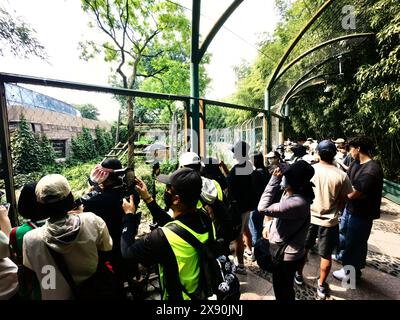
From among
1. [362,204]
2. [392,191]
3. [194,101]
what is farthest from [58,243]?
[392,191]

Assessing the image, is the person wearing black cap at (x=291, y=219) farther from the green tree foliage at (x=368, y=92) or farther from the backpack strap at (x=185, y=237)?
the green tree foliage at (x=368, y=92)

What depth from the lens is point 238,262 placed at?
3.00m

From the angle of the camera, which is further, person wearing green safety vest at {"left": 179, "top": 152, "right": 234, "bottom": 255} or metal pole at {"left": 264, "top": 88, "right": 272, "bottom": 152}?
metal pole at {"left": 264, "top": 88, "right": 272, "bottom": 152}

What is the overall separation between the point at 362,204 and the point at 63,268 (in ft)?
10.0

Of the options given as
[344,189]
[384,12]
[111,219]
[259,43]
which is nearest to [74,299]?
[111,219]

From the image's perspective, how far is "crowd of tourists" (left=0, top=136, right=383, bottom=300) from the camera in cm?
128

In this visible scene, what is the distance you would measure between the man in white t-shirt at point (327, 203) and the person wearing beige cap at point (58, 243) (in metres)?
2.23

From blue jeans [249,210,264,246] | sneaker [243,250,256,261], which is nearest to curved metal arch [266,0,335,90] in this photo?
blue jeans [249,210,264,246]

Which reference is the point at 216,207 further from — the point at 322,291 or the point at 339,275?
the point at 339,275

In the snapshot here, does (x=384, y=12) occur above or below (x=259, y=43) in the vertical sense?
below

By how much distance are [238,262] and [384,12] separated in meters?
6.99

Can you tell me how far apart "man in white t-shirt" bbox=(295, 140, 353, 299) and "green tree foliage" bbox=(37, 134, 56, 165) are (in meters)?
2.72

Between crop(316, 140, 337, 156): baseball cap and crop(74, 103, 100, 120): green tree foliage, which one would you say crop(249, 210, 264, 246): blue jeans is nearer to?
crop(316, 140, 337, 156): baseball cap
